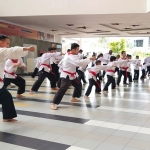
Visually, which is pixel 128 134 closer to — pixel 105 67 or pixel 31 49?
pixel 31 49

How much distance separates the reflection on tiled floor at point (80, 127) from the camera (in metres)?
3.05

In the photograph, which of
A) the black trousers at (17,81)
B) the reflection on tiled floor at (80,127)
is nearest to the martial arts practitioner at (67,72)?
the reflection on tiled floor at (80,127)

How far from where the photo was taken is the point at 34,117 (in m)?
4.38

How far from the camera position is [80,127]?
12.3 ft

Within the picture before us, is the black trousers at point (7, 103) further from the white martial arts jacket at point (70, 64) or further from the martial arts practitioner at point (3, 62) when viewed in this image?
the white martial arts jacket at point (70, 64)

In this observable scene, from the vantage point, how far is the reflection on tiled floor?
3053 millimetres

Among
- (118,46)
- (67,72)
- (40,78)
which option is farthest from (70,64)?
(118,46)

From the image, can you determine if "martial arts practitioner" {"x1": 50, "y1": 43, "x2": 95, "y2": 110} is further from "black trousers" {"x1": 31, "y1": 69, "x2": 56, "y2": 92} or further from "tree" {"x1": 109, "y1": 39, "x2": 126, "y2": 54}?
"tree" {"x1": 109, "y1": 39, "x2": 126, "y2": 54}

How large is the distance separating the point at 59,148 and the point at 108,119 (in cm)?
156

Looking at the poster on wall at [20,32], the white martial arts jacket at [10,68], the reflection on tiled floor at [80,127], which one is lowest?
the reflection on tiled floor at [80,127]

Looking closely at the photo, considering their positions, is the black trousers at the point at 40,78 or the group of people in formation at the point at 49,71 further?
the black trousers at the point at 40,78

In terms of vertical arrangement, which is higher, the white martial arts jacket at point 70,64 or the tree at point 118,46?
the tree at point 118,46

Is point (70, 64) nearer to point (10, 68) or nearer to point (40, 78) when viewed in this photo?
point (10, 68)

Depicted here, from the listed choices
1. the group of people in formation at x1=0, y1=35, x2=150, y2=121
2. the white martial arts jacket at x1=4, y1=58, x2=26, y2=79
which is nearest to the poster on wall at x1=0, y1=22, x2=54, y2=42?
the group of people in formation at x1=0, y1=35, x2=150, y2=121
